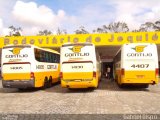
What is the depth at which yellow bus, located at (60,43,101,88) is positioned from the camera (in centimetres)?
2034

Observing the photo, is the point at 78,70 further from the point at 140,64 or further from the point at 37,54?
the point at 140,64

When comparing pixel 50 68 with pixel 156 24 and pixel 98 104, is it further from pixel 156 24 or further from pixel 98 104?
pixel 156 24

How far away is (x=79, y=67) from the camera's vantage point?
66.9ft

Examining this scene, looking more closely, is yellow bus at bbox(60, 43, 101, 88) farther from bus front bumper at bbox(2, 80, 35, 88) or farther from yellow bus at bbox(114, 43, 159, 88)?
yellow bus at bbox(114, 43, 159, 88)

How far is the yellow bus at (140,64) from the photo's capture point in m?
21.2

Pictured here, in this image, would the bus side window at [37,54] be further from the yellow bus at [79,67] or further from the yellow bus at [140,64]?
the yellow bus at [140,64]

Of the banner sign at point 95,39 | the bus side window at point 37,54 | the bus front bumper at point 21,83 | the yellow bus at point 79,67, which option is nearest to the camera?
the yellow bus at point 79,67

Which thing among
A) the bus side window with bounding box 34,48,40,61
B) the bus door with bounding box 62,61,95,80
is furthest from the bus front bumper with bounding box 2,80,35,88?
the bus door with bounding box 62,61,95,80

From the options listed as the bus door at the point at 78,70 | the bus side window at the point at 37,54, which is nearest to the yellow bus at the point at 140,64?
the bus door at the point at 78,70

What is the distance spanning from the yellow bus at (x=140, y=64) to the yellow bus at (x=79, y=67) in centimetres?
223

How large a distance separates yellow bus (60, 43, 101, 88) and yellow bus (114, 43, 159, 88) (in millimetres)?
2229

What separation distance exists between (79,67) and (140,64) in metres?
3.82

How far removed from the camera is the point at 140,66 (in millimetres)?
21266

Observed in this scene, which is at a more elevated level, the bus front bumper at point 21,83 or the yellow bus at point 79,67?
the yellow bus at point 79,67
